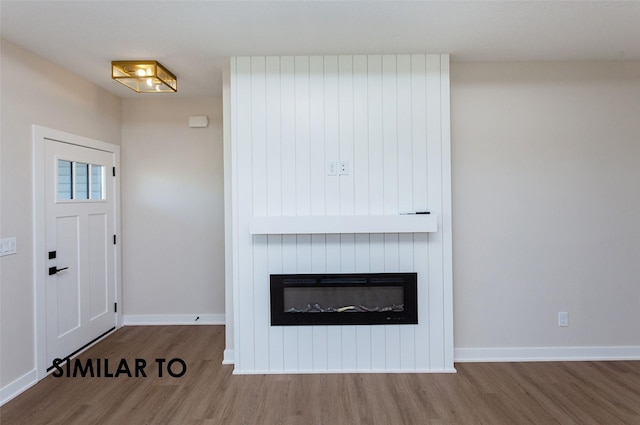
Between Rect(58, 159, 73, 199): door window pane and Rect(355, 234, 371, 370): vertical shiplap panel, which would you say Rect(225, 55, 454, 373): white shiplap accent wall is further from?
Rect(58, 159, 73, 199): door window pane

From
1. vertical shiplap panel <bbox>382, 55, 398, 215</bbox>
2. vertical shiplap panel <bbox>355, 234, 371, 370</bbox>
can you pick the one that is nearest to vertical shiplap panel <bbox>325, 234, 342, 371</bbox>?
vertical shiplap panel <bbox>355, 234, 371, 370</bbox>

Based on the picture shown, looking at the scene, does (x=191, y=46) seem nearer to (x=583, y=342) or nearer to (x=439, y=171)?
(x=439, y=171)

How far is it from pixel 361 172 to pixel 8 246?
8.61ft

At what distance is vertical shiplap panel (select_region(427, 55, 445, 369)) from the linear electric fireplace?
17cm

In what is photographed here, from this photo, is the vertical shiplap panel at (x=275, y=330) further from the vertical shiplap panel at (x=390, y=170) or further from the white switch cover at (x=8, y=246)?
the white switch cover at (x=8, y=246)

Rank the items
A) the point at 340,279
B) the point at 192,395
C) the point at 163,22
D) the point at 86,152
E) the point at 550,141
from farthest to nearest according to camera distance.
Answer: the point at 86,152, the point at 550,141, the point at 340,279, the point at 192,395, the point at 163,22

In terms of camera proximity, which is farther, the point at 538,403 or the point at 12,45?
the point at 12,45

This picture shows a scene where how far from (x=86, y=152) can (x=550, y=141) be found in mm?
4198

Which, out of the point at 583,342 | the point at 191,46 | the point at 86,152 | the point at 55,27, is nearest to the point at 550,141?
the point at 583,342

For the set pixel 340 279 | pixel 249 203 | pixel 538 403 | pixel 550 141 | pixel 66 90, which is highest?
pixel 66 90

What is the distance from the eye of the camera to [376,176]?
2.79m

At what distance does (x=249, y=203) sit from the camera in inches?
110

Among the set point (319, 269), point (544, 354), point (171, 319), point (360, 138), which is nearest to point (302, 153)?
point (360, 138)

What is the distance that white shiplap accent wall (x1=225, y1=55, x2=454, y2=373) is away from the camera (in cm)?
278
